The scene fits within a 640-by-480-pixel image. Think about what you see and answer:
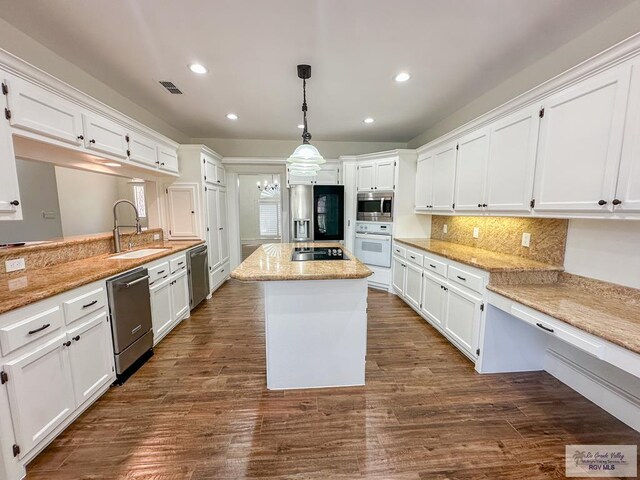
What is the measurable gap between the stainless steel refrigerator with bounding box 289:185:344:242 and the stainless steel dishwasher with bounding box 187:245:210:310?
153 cm

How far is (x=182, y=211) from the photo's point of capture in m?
3.75

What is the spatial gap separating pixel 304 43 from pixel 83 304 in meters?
2.48

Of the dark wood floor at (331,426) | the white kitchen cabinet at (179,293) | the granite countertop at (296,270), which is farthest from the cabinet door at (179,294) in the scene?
the granite countertop at (296,270)

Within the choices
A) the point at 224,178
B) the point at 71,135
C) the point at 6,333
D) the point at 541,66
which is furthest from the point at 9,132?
the point at 541,66

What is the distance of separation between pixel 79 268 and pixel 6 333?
0.92m

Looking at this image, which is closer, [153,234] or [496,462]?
[496,462]

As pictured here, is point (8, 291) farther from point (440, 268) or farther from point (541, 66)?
point (541, 66)

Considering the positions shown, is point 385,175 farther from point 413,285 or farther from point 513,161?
point 513,161

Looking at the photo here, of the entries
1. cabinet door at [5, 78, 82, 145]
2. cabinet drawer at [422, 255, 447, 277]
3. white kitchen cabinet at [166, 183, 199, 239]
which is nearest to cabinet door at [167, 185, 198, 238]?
white kitchen cabinet at [166, 183, 199, 239]

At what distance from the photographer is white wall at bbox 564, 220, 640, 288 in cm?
162

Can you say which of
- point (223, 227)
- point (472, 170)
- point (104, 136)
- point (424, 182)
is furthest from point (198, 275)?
point (472, 170)

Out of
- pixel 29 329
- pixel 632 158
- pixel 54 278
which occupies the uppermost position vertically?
pixel 632 158

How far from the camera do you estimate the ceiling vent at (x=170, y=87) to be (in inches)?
103

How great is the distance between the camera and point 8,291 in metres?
1.48
